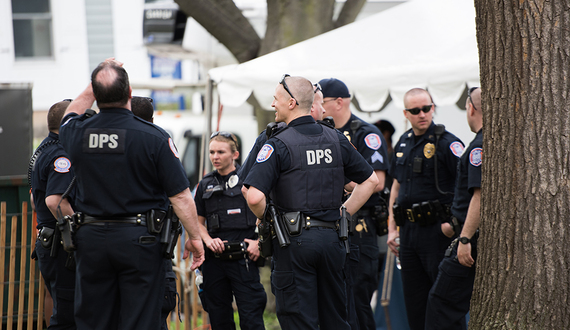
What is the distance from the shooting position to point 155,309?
349cm

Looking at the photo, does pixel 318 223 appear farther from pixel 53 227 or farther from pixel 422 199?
pixel 53 227

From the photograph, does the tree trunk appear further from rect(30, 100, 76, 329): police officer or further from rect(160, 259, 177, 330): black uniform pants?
rect(30, 100, 76, 329): police officer

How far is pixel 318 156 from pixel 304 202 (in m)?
0.30

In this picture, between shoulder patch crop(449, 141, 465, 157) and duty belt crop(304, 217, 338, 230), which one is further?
shoulder patch crop(449, 141, 465, 157)

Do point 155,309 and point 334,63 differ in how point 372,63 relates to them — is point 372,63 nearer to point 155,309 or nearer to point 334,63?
point 334,63

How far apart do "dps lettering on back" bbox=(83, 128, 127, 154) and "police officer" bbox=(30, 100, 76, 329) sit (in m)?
0.86

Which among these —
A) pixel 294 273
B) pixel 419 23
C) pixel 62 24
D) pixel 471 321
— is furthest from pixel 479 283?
pixel 62 24

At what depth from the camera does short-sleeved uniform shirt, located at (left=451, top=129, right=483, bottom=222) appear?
3.89 meters

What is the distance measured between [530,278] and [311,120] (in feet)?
5.24

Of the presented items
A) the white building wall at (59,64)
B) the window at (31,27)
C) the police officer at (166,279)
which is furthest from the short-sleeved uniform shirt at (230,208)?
the window at (31,27)

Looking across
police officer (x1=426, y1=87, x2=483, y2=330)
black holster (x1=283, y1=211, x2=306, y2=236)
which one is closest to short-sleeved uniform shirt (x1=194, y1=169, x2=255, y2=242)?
black holster (x1=283, y1=211, x2=306, y2=236)

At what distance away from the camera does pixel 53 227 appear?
439 centimetres

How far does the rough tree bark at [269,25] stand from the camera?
6.57 meters

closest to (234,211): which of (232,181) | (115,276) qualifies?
(232,181)
